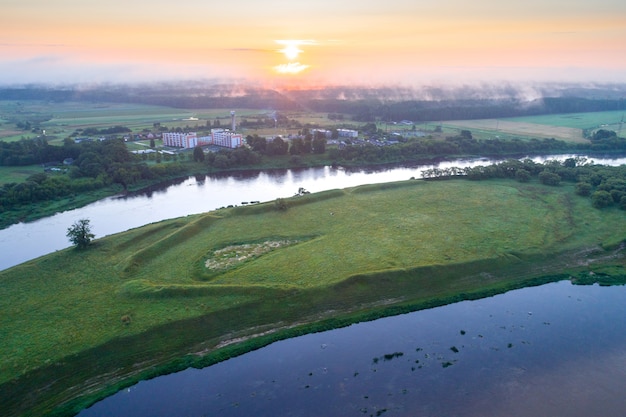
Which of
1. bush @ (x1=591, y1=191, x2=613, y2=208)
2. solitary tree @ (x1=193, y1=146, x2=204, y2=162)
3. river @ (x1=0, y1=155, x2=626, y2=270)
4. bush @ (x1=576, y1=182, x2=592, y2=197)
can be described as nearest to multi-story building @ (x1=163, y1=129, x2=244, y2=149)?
solitary tree @ (x1=193, y1=146, x2=204, y2=162)

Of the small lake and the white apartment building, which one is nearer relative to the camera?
the small lake

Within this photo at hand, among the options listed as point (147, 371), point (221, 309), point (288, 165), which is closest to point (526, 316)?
point (221, 309)

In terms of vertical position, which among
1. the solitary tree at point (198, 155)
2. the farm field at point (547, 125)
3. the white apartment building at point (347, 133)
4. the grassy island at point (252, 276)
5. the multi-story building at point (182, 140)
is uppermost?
the farm field at point (547, 125)

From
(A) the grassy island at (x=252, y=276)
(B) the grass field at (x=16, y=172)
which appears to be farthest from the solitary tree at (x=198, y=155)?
(A) the grassy island at (x=252, y=276)

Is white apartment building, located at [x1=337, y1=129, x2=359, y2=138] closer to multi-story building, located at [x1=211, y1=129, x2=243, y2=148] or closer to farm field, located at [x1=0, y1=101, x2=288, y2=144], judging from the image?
multi-story building, located at [x1=211, y1=129, x2=243, y2=148]

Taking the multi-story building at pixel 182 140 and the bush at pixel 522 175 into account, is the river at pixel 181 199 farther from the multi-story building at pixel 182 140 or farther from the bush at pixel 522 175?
the multi-story building at pixel 182 140

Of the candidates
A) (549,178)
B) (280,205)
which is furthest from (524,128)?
(280,205)
